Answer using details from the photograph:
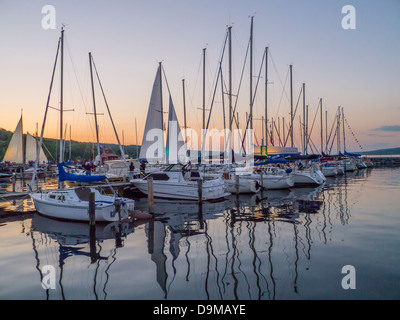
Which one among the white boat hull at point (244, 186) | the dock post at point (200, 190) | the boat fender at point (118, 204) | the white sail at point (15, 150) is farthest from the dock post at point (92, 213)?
the white sail at point (15, 150)

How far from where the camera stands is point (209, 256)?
10383 mm

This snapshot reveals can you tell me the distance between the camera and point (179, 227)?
48.2 feet

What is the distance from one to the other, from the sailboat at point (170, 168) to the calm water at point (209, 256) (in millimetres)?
4268

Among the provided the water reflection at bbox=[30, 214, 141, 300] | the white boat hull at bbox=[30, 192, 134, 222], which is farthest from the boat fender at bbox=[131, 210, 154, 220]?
the water reflection at bbox=[30, 214, 141, 300]

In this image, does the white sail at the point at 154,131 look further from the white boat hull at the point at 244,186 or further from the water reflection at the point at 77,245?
the water reflection at the point at 77,245

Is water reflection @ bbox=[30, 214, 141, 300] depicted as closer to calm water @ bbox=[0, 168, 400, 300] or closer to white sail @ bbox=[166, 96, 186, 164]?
calm water @ bbox=[0, 168, 400, 300]

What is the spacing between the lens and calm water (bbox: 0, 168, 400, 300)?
25.7 ft

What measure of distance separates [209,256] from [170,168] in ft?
43.4

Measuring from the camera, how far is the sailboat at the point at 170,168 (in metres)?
22.0

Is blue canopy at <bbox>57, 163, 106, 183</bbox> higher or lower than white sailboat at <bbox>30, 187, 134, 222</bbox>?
higher

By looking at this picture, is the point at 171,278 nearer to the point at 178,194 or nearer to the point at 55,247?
the point at 55,247

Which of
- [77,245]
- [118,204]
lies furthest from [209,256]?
[118,204]

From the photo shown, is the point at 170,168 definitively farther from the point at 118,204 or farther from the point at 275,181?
the point at 275,181
